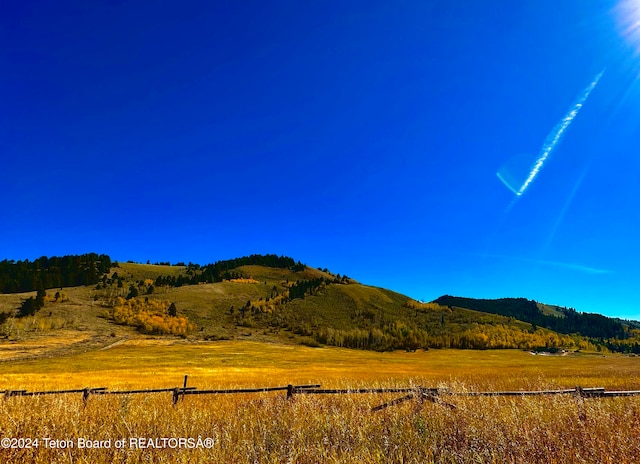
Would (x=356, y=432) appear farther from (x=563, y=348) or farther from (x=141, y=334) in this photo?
(x=563, y=348)

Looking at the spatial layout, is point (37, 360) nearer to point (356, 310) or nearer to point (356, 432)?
point (356, 432)

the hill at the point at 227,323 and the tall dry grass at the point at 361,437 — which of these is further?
the hill at the point at 227,323

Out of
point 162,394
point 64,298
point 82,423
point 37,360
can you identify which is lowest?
point 37,360

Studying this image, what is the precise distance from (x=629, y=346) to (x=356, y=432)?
22569 centimetres

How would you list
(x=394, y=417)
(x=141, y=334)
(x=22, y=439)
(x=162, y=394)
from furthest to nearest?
(x=141, y=334) < (x=162, y=394) < (x=394, y=417) < (x=22, y=439)

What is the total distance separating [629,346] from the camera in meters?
177

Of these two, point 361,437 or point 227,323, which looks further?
point 227,323

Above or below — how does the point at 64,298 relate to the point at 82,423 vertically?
above

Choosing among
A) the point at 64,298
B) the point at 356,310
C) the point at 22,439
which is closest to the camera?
the point at 22,439

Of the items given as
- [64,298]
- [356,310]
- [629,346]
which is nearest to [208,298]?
[64,298]

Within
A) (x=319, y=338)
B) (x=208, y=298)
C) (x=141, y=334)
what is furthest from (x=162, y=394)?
(x=208, y=298)

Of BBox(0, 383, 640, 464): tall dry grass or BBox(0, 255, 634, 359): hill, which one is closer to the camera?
BBox(0, 383, 640, 464): tall dry grass

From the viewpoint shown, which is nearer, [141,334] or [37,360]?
[37,360]

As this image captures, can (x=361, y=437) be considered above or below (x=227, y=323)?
below
